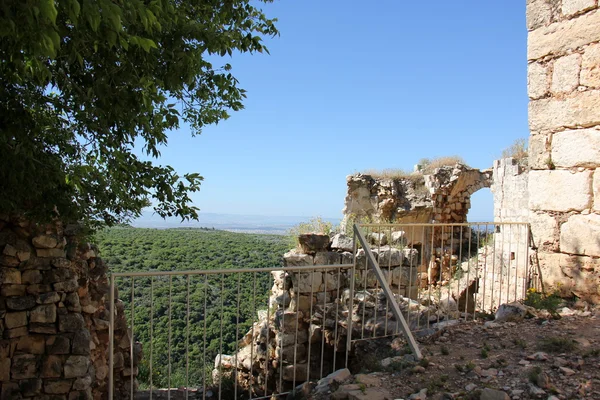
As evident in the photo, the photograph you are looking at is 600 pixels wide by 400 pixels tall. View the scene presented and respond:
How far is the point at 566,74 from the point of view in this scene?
5.42m

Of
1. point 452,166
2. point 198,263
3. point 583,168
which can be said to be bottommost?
point 198,263

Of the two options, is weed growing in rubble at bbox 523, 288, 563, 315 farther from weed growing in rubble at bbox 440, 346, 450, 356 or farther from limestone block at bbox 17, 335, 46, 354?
limestone block at bbox 17, 335, 46, 354

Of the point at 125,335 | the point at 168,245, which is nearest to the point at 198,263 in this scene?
the point at 168,245

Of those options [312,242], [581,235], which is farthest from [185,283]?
[581,235]

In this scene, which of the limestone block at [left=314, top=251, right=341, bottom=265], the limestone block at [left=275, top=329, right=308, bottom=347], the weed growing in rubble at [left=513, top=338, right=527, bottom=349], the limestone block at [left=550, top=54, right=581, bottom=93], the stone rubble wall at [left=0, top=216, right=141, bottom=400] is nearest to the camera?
the weed growing in rubble at [left=513, top=338, right=527, bottom=349]

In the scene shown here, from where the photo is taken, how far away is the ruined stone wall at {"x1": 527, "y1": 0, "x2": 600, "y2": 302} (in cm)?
516

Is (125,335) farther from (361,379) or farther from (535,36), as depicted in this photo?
(535,36)

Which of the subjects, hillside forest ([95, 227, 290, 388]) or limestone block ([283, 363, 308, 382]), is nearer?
limestone block ([283, 363, 308, 382])

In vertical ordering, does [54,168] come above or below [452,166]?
below

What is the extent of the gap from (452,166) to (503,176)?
324cm

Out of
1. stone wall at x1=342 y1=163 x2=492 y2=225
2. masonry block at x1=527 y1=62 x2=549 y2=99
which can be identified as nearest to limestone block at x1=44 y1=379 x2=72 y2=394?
masonry block at x1=527 y1=62 x2=549 y2=99

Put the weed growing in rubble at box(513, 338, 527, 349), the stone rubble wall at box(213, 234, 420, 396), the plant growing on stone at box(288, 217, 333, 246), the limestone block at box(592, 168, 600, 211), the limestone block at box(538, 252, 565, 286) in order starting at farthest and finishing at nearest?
the plant growing on stone at box(288, 217, 333, 246) < the stone rubble wall at box(213, 234, 420, 396) < the limestone block at box(538, 252, 565, 286) < the limestone block at box(592, 168, 600, 211) < the weed growing in rubble at box(513, 338, 527, 349)

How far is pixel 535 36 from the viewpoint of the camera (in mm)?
5758

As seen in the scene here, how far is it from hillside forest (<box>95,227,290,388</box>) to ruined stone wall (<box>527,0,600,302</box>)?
5983 mm
